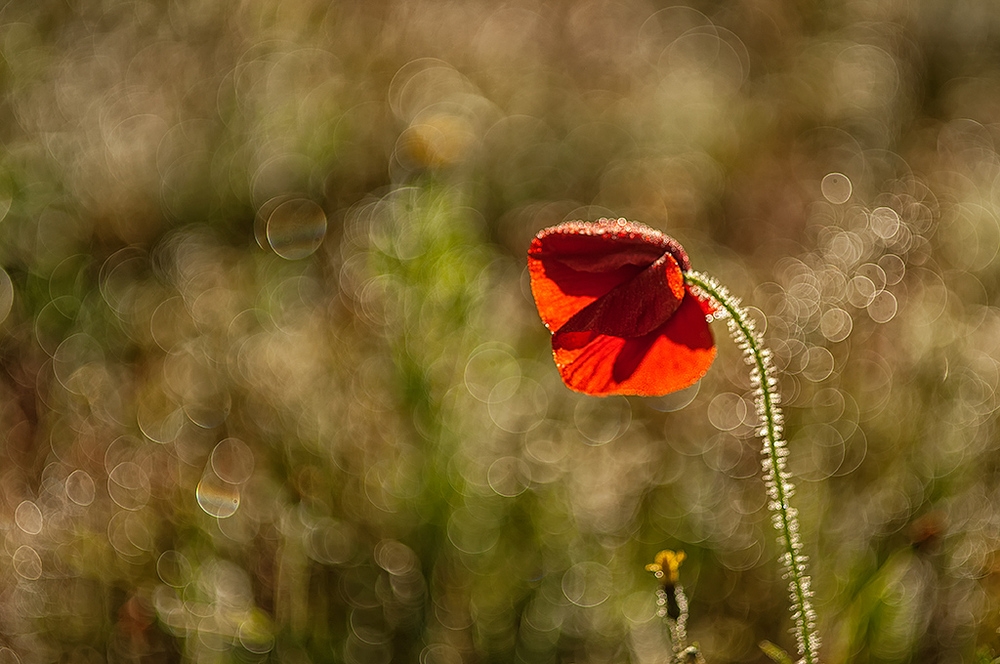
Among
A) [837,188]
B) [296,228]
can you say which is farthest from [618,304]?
[837,188]

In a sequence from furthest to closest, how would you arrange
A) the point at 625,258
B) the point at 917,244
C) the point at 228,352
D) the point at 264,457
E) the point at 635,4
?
1. the point at 635,4
2. the point at 917,244
3. the point at 228,352
4. the point at 264,457
5. the point at 625,258

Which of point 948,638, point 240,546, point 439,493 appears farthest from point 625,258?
point 240,546

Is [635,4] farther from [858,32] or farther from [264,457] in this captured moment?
[264,457]

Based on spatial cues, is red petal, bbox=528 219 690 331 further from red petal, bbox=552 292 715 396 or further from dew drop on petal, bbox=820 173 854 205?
dew drop on petal, bbox=820 173 854 205

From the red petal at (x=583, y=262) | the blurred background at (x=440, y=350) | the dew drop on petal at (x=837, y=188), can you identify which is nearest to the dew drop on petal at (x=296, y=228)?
the blurred background at (x=440, y=350)

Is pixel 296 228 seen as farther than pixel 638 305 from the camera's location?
Yes

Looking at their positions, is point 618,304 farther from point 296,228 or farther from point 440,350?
point 296,228
